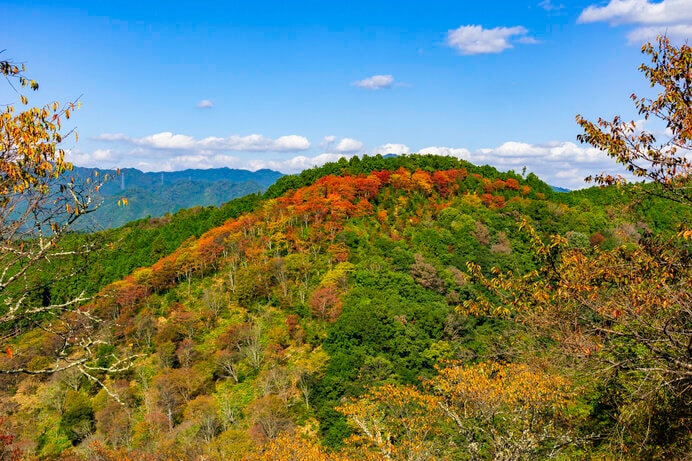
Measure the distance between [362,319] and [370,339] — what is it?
1.70m

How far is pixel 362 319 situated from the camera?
3484cm

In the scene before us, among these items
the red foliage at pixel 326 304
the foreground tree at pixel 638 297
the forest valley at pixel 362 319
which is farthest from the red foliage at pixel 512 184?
the foreground tree at pixel 638 297

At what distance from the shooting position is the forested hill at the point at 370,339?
781cm

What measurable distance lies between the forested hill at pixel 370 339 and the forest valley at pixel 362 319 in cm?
13

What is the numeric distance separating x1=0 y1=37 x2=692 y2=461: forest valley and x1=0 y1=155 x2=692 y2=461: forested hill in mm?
134

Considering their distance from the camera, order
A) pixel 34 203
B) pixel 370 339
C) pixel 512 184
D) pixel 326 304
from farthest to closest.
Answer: pixel 512 184 → pixel 326 304 → pixel 370 339 → pixel 34 203

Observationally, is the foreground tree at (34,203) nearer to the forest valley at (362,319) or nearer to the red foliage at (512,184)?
the forest valley at (362,319)

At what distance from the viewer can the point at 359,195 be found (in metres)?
60.2

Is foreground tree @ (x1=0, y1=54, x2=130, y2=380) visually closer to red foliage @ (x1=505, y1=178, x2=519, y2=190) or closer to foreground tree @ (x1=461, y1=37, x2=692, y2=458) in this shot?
foreground tree @ (x1=461, y1=37, x2=692, y2=458)

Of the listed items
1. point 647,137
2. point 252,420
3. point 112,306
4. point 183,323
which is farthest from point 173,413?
point 647,137

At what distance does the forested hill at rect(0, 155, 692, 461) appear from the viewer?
781 centimetres

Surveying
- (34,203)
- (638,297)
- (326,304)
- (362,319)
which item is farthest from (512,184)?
(34,203)

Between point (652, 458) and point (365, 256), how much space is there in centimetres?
3851

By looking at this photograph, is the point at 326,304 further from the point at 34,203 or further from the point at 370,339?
the point at 34,203
